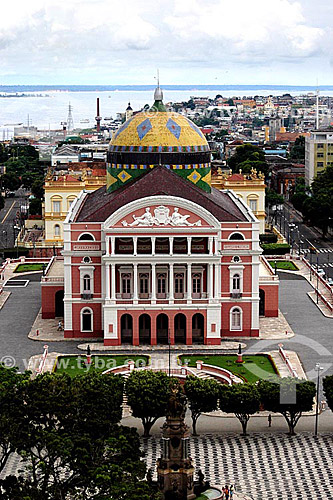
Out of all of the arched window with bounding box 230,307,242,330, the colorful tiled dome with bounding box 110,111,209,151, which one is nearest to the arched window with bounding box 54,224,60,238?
the colorful tiled dome with bounding box 110,111,209,151

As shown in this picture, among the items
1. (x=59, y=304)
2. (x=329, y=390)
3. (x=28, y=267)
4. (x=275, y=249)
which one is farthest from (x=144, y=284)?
(x=275, y=249)

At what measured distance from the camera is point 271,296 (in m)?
85.8

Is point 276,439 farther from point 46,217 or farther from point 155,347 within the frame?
point 46,217

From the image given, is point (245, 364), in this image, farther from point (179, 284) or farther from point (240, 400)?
point (240, 400)

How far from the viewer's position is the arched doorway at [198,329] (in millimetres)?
79812

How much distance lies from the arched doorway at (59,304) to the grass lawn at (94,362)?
1061 centimetres

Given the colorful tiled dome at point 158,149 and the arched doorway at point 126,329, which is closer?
the arched doorway at point 126,329

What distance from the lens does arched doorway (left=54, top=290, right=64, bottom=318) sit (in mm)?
85938

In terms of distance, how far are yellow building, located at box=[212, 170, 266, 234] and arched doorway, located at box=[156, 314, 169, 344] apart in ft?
128

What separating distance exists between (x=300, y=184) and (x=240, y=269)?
94.6 metres

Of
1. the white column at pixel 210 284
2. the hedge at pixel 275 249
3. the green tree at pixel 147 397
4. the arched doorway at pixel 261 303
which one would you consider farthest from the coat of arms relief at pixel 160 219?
the hedge at pixel 275 249

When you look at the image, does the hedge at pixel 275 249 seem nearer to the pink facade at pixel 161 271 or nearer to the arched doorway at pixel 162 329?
the pink facade at pixel 161 271

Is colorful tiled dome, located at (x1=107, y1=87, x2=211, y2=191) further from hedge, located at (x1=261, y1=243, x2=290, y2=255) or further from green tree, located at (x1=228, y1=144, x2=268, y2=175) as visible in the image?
green tree, located at (x1=228, y1=144, x2=268, y2=175)

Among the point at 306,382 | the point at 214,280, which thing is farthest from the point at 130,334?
the point at 306,382
